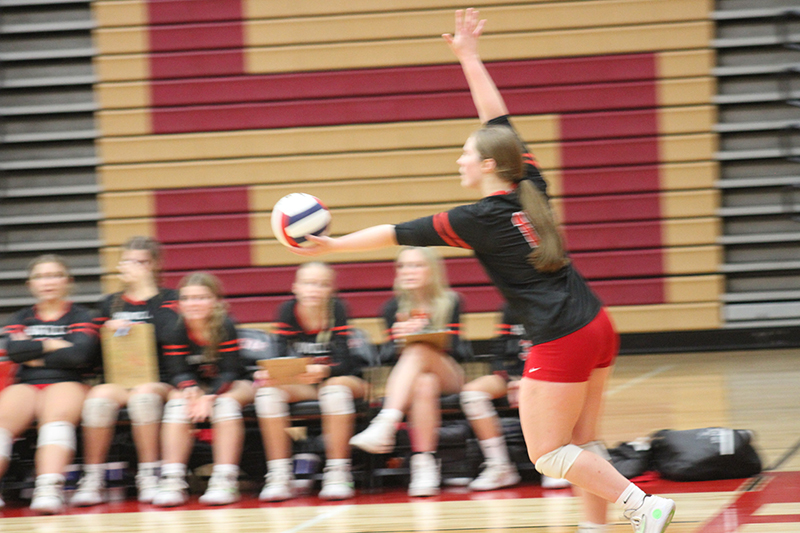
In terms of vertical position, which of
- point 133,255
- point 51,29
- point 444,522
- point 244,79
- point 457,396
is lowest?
point 444,522

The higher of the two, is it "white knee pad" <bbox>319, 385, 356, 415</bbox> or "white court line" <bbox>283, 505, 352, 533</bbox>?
"white knee pad" <bbox>319, 385, 356, 415</bbox>

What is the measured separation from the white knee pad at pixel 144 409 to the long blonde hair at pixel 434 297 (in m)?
1.29

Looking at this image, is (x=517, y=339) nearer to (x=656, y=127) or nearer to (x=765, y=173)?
(x=656, y=127)

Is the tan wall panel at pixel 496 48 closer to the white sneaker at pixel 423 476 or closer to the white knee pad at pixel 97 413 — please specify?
the white knee pad at pixel 97 413

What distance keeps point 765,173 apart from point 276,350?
549 centimetres

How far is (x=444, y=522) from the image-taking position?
131 inches

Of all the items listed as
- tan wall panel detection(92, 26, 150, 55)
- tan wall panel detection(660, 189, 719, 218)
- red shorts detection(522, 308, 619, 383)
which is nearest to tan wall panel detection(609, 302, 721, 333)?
tan wall panel detection(660, 189, 719, 218)

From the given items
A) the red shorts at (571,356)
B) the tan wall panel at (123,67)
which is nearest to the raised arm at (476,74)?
the red shorts at (571,356)

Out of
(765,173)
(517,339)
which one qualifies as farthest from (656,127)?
(517,339)

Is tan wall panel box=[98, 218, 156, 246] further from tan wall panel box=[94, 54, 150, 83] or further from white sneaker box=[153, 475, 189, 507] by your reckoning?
white sneaker box=[153, 475, 189, 507]

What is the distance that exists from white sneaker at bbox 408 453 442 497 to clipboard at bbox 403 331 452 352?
0.53 m

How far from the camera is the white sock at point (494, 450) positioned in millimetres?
3900

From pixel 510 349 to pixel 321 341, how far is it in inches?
37.8

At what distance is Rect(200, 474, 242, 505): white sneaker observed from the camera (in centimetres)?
380
